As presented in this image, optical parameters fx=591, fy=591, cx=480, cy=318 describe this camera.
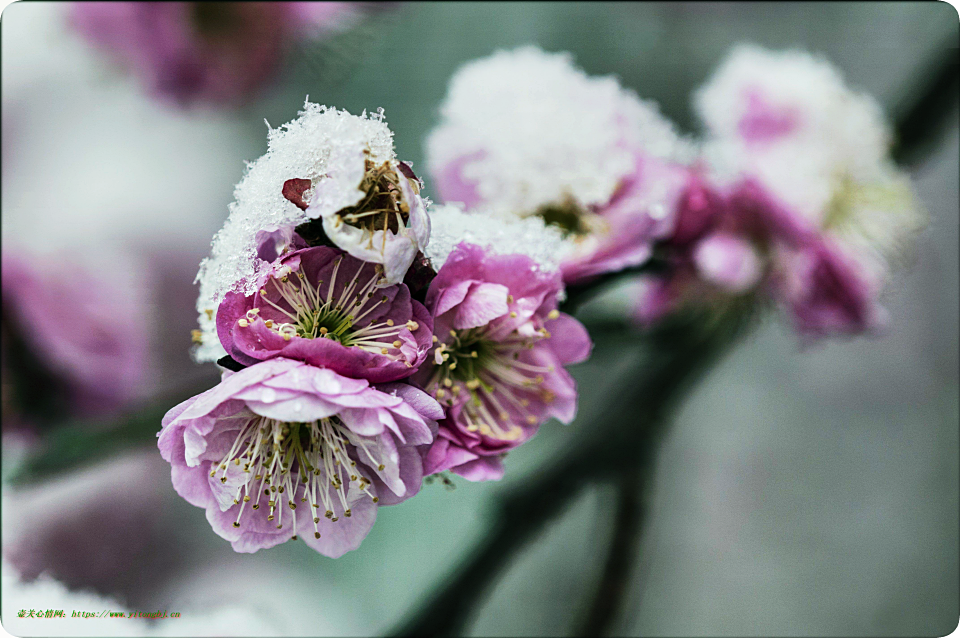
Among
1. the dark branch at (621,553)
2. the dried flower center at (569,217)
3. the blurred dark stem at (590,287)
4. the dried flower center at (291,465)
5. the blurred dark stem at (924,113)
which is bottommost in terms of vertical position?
the dark branch at (621,553)

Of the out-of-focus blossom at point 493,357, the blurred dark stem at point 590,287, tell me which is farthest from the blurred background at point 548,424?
the out-of-focus blossom at point 493,357

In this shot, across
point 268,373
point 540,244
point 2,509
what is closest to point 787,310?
point 540,244

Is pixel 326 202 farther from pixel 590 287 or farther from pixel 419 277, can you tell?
pixel 590 287

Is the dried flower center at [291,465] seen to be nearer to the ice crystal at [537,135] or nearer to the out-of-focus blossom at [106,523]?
the ice crystal at [537,135]

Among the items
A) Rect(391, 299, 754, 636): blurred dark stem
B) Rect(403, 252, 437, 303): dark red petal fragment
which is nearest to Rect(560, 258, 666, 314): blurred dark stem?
Rect(403, 252, 437, 303): dark red petal fragment

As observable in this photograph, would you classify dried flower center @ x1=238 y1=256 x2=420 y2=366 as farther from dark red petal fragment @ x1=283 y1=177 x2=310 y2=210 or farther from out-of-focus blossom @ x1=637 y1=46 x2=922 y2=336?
out-of-focus blossom @ x1=637 y1=46 x2=922 y2=336

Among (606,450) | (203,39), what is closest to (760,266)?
(606,450)
